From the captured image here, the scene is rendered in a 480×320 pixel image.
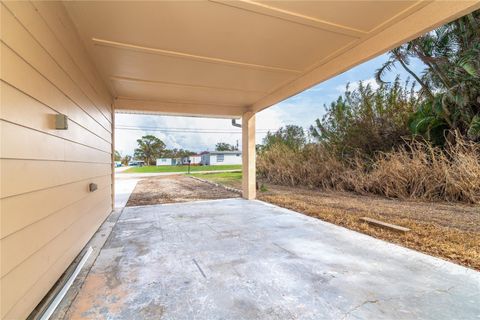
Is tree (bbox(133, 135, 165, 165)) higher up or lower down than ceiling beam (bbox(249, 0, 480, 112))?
higher up

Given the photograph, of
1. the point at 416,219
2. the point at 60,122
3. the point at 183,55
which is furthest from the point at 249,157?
the point at 60,122

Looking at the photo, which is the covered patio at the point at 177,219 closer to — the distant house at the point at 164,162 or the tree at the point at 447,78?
the tree at the point at 447,78

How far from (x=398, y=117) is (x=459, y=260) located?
18.7ft

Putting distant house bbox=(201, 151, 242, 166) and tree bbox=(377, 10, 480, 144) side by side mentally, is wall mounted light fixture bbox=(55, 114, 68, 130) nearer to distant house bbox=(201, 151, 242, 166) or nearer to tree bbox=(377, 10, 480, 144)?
tree bbox=(377, 10, 480, 144)

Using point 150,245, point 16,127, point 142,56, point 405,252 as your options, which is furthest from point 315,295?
point 142,56

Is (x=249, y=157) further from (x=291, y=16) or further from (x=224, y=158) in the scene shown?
(x=224, y=158)

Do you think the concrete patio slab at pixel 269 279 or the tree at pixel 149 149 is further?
the tree at pixel 149 149

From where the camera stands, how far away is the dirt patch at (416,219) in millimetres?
2564

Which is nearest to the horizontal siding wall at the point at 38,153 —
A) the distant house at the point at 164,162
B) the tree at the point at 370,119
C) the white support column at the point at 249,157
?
the white support column at the point at 249,157

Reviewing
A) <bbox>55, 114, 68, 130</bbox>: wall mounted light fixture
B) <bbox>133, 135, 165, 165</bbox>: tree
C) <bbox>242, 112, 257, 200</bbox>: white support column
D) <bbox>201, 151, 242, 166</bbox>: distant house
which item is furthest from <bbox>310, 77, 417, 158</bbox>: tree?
<bbox>133, 135, 165, 165</bbox>: tree

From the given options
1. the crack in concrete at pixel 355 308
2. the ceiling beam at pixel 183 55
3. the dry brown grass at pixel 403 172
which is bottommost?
the crack in concrete at pixel 355 308

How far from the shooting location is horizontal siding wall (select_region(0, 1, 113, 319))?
1328 millimetres

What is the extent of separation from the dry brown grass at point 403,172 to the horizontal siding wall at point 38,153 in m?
6.21

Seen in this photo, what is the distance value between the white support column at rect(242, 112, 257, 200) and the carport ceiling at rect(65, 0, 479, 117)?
5.73 feet
